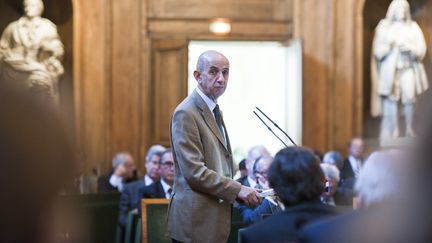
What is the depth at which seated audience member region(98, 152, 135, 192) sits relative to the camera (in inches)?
371

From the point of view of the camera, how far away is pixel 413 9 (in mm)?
12430

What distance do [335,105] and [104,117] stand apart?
332cm

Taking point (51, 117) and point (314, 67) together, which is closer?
point (51, 117)

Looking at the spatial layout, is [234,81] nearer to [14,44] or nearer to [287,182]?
[14,44]

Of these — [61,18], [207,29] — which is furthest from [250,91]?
[61,18]

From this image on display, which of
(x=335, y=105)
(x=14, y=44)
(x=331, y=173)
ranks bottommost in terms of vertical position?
Result: (x=331, y=173)

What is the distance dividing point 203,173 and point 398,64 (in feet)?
27.7

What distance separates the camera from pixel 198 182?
3875 millimetres

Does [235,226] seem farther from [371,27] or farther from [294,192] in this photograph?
[371,27]

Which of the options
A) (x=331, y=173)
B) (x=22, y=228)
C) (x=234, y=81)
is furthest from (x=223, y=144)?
(x=234, y=81)

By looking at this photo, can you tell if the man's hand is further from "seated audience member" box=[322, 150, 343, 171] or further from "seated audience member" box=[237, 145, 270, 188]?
"seated audience member" box=[322, 150, 343, 171]

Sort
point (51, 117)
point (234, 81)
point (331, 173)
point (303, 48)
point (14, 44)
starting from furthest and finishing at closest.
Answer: point (234, 81)
point (303, 48)
point (14, 44)
point (331, 173)
point (51, 117)

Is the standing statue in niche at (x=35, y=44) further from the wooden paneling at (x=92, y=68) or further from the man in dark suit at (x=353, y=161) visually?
the man in dark suit at (x=353, y=161)

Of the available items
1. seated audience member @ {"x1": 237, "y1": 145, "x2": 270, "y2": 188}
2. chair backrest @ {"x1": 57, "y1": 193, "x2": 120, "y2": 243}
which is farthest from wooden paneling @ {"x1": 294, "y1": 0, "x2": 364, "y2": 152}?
chair backrest @ {"x1": 57, "y1": 193, "x2": 120, "y2": 243}
